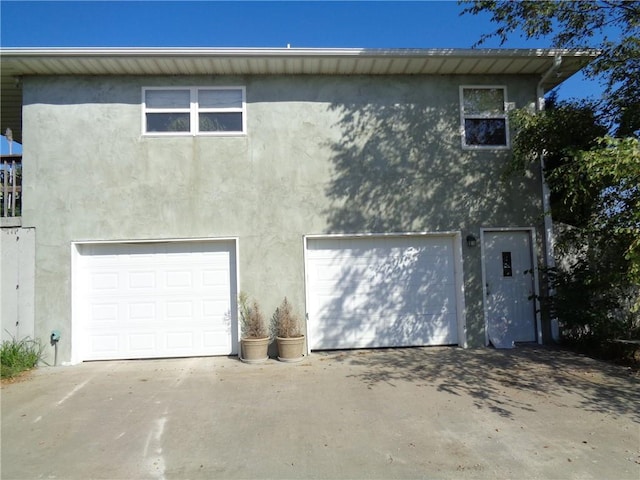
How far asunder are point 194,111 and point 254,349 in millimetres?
4481

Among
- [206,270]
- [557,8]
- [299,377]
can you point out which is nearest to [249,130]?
[206,270]

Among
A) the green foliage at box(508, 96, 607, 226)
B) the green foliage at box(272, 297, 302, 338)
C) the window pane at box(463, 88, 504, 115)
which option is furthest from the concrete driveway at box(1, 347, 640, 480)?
the window pane at box(463, 88, 504, 115)

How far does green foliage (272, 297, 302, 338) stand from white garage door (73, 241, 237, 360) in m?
0.82

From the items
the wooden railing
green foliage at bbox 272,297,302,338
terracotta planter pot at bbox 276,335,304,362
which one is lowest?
terracotta planter pot at bbox 276,335,304,362

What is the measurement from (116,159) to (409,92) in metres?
5.65

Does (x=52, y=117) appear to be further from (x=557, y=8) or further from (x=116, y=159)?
(x=557, y=8)

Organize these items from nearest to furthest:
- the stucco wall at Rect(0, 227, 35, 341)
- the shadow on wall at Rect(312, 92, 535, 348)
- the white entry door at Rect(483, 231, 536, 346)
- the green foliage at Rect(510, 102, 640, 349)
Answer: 1. the green foliage at Rect(510, 102, 640, 349)
2. the stucco wall at Rect(0, 227, 35, 341)
3. the shadow on wall at Rect(312, 92, 535, 348)
4. the white entry door at Rect(483, 231, 536, 346)

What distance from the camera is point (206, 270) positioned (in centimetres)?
798

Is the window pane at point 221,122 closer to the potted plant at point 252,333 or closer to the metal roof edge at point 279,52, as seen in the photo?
the metal roof edge at point 279,52

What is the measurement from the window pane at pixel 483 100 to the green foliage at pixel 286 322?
5128mm

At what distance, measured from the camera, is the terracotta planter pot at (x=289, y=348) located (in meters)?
7.43

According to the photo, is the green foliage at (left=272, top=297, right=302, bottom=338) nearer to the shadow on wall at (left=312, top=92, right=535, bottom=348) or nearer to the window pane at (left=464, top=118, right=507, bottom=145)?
the shadow on wall at (left=312, top=92, right=535, bottom=348)

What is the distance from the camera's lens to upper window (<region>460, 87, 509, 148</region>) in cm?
848

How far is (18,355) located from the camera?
7.19 meters
